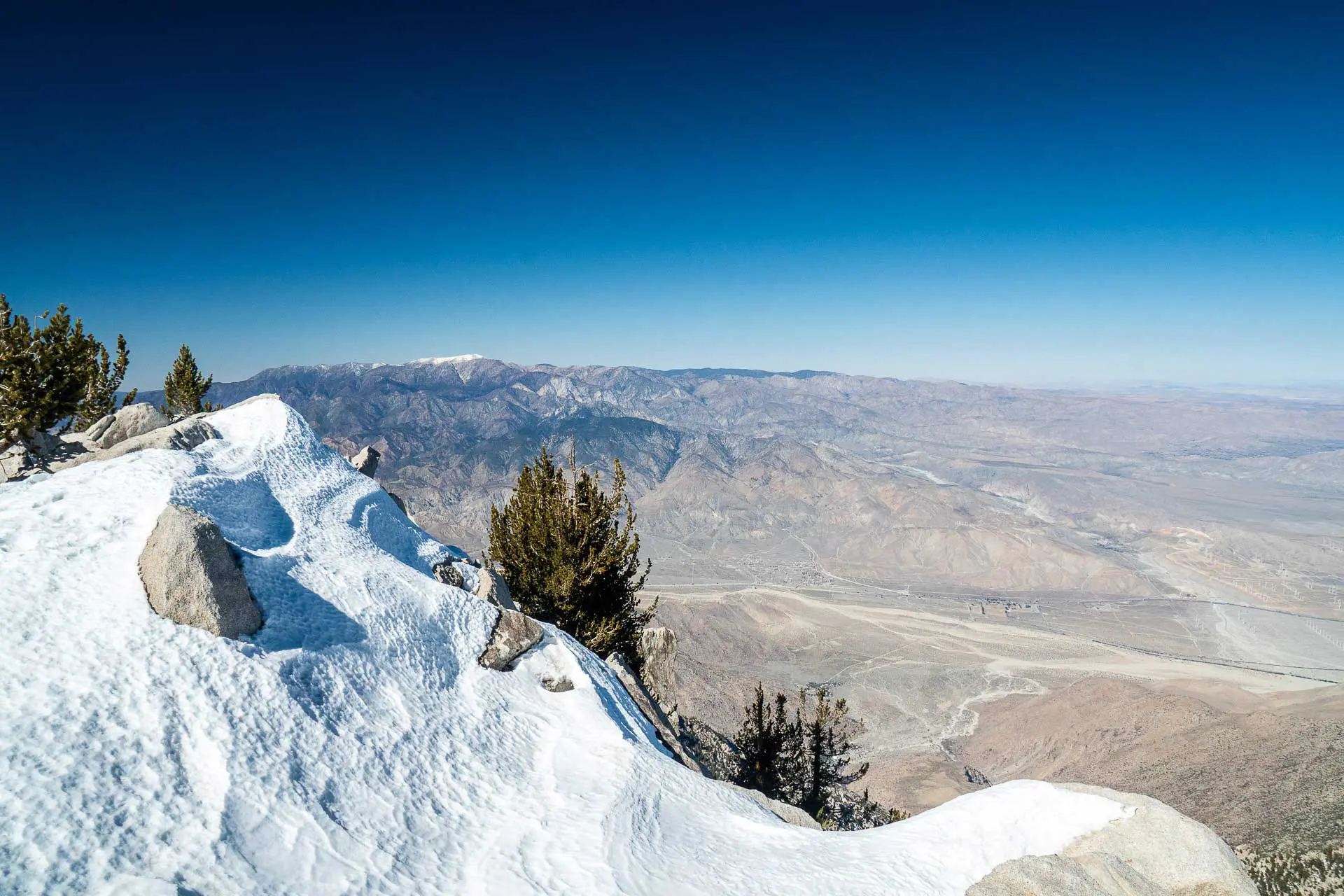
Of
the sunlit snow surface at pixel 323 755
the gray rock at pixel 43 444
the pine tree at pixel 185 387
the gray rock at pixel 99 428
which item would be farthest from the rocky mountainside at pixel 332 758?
the pine tree at pixel 185 387

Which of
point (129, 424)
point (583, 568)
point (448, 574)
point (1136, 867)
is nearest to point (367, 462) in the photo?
point (129, 424)

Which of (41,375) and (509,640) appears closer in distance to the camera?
(509,640)

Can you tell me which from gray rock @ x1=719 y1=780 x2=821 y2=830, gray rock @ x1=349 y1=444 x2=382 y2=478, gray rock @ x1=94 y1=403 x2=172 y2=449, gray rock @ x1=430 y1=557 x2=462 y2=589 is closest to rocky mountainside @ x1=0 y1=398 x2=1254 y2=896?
gray rock @ x1=719 y1=780 x2=821 y2=830

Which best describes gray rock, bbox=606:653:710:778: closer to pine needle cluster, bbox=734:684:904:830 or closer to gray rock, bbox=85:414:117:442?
pine needle cluster, bbox=734:684:904:830

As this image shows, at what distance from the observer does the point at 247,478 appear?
1534cm

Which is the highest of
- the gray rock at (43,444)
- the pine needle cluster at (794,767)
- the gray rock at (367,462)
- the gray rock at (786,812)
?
the gray rock at (43,444)

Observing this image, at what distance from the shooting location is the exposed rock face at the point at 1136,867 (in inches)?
381

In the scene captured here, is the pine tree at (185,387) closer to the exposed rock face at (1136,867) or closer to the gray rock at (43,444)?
the gray rock at (43,444)

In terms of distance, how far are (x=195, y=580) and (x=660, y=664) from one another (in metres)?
19.4

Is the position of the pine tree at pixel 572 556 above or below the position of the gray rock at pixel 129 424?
below

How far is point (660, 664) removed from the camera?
86.5ft

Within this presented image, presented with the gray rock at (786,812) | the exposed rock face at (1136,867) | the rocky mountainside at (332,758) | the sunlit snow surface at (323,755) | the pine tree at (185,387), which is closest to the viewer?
the sunlit snow surface at (323,755)

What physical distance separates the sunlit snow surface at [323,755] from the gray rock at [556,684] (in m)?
0.22

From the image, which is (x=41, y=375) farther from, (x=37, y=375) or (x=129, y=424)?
(x=129, y=424)
